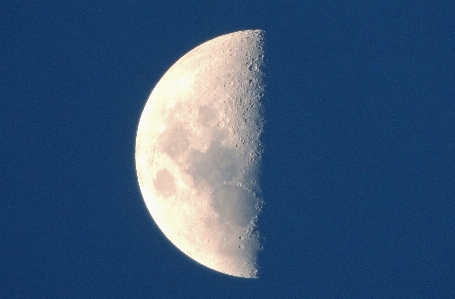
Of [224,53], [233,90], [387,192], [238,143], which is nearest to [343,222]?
[387,192]

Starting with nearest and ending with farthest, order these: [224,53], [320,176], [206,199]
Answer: [320,176]
[206,199]
[224,53]

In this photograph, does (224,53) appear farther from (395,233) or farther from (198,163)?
(395,233)

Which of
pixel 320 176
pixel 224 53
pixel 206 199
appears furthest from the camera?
pixel 224 53

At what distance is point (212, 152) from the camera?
1471 centimetres

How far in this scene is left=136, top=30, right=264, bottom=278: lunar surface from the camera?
14664mm

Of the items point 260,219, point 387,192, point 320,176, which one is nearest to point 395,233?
point 387,192

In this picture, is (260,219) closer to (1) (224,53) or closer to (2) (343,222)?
(2) (343,222)

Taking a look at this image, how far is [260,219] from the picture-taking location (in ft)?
48.8

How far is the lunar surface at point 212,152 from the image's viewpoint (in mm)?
14664

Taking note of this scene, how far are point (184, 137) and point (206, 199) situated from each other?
5.57 feet

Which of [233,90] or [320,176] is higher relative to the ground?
[233,90]

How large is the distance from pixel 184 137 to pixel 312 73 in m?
3.65

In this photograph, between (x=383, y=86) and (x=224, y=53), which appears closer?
(x=383, y=86)

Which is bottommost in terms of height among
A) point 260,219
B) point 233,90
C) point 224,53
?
point 260,219
